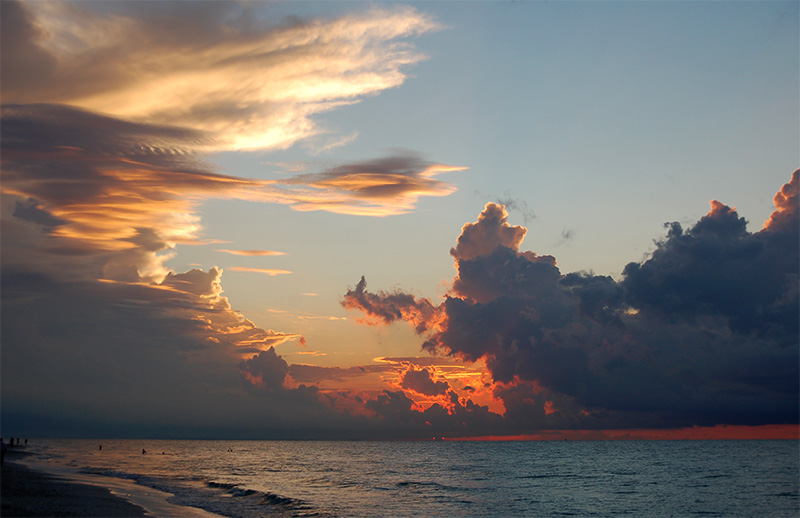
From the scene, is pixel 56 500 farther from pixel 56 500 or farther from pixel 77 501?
pixel 77 501

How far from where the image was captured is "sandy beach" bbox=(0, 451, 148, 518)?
45.3 m

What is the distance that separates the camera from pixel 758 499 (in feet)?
287

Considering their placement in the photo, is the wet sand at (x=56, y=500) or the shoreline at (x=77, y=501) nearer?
the wet sand at (x=56, y=500)

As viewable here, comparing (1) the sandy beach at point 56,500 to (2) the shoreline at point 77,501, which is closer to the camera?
(1) the sandy beach at point 56,500

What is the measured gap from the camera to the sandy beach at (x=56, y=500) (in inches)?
1783

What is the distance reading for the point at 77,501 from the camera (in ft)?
177

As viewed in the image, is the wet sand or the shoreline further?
the shoreline

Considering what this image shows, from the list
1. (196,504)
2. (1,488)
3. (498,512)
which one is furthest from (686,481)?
(1,488)

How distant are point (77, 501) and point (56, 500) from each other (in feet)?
5.92

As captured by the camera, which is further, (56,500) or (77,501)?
(77,501)

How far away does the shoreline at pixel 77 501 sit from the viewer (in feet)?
151

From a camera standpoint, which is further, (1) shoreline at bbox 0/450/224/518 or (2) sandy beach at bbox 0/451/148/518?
(1) shoreline at bbox 0/450/224/518

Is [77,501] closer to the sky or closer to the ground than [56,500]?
closer to the ground

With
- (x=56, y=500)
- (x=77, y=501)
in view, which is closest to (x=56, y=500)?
(x=56, y=500)
